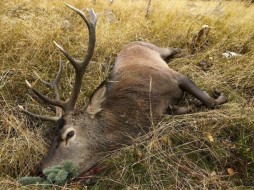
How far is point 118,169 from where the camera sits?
12.5 ft

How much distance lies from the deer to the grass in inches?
7.2

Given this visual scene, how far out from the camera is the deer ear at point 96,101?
14.3ft

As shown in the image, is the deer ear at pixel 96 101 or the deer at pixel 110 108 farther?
the deer ear at pixel 96 101

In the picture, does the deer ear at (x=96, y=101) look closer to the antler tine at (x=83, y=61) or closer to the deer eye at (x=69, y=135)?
the antler tine at (x=83, y=61)

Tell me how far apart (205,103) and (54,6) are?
13.5 feet

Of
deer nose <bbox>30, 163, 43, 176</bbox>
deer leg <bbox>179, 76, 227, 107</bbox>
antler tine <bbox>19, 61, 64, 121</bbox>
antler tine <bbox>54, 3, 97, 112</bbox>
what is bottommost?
deer nose <bbox>30, 163, 43, 176</bbox>

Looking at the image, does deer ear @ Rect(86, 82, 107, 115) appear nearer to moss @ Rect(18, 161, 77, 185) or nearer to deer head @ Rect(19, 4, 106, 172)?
deer head @ Rect(19, 4, 106, 172)

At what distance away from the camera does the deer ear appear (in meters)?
4.34

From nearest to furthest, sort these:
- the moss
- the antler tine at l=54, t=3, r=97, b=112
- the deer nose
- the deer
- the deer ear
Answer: the moss < the deer nose < the antler tine at l=54, t=3, r=97, b=112 < the deer < the deer ear

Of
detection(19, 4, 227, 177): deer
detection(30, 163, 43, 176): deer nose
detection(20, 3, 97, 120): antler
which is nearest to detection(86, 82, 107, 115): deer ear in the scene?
detection(19, 4, 227, 177): deer

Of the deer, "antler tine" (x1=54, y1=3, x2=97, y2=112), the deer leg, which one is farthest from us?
the deer leg

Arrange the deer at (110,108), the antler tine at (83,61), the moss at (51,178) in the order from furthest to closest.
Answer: the deer at (110,108), the antler tine at (83,61), the moss at (51,178)

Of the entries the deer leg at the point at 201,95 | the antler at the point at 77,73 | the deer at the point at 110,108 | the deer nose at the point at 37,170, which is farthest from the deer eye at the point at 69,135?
the deer leg at the point at 201,95

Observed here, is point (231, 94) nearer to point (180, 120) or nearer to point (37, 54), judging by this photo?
point (180, 120)
